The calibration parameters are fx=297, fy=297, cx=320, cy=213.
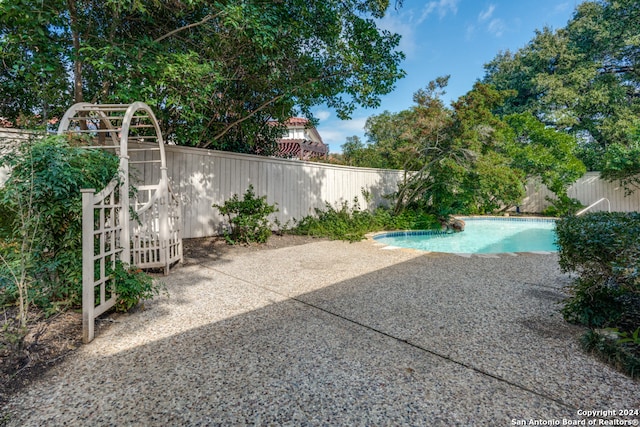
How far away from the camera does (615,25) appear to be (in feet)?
39.3

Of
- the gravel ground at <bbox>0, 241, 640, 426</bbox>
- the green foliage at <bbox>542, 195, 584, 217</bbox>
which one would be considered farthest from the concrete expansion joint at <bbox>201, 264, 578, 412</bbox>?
the green foliage at <bbox>542, 195, 584, 217</bbox>

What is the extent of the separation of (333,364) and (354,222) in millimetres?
6115

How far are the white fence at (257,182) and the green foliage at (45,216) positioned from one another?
266cm

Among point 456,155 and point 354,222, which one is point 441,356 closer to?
point 354,222

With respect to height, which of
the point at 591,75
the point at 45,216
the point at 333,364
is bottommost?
the point at 333,364

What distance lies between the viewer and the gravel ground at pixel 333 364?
141 cm

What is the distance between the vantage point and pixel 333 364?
1820 millimetres

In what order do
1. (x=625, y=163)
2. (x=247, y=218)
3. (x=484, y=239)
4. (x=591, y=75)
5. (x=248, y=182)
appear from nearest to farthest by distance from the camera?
1. (x=247, y=218)
2. (x=248, y=182)
3. (x=484, y=239)
4. (x=625, y=163)
5. (x=591, y=75)

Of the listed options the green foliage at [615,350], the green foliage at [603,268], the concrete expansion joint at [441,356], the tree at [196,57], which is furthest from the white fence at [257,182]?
the green foliage at [615,350]

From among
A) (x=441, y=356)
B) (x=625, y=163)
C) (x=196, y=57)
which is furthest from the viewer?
(x=625, y=163)

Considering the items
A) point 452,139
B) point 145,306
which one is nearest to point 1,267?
point 145,306

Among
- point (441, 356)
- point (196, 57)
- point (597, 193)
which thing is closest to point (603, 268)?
point (441, 356)

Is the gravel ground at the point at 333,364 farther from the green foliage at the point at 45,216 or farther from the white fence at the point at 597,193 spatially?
the white fence at the point at 597,193

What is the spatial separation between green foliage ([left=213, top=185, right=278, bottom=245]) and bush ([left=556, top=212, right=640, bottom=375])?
456 cm
